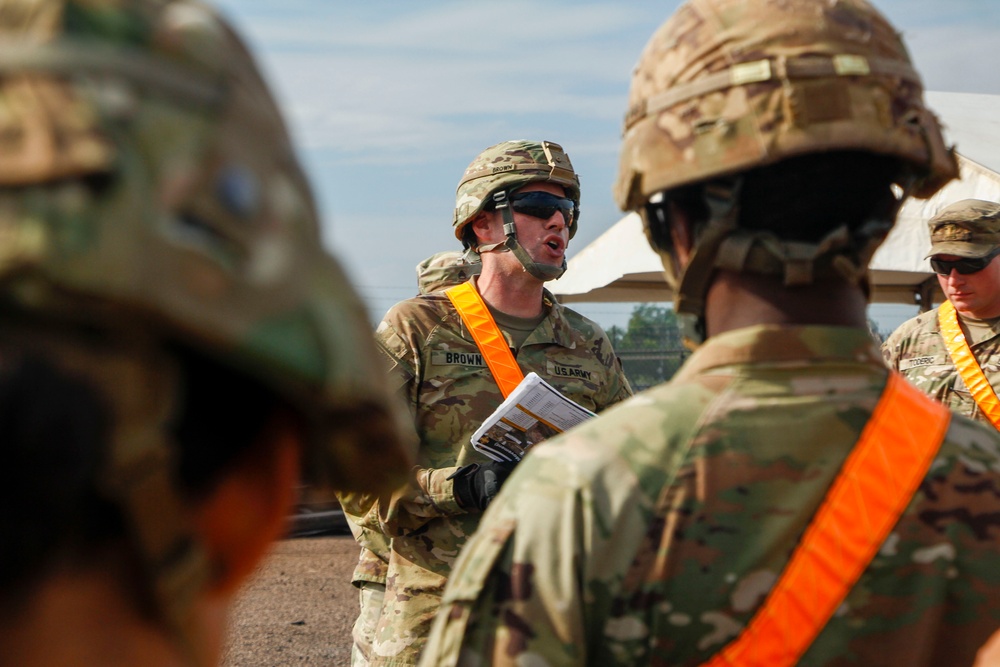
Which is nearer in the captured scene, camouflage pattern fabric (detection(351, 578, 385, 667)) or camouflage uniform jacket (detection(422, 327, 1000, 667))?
camouflage uniform jacket (detection(422, 327, 1000, 667))

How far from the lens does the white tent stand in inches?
402

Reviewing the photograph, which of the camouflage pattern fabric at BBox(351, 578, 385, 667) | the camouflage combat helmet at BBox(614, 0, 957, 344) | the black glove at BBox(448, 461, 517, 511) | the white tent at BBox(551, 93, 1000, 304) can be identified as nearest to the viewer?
the camouflage combat helmet at BBox(614, 0, 957, 344)

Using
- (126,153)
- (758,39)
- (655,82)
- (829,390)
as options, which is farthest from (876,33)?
(126,153)

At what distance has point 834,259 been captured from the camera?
6.39ft

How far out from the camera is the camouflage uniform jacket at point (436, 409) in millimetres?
4133

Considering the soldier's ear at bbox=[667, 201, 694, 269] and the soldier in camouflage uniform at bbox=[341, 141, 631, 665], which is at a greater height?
the soldier's ear at bbox=[667, 201, 694, 269]

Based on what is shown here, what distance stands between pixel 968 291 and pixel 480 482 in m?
3.72

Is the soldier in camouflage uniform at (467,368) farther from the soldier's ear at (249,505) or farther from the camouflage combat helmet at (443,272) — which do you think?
the soldier's ear at (249,505)

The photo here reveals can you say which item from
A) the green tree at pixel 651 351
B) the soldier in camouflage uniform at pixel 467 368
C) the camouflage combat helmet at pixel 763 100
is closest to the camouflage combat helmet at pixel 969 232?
the soldier in camouflage uniform at pixel 467 368

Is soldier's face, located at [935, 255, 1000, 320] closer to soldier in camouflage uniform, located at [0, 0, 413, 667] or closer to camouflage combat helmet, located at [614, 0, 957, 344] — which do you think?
camouflage combat helmet, located at [614, 0, 957, 344]

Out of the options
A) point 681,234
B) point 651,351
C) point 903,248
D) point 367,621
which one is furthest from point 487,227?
point 651,351

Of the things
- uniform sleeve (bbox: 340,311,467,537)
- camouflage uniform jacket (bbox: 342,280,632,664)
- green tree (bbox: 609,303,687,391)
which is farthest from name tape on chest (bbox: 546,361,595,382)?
green tree (bbox: 609,303,687,391)

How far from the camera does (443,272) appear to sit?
286 inches

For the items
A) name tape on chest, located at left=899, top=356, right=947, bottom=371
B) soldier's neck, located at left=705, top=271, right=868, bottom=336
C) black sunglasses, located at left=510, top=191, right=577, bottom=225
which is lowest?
name tape on chest, located at left=899, top=356, right=947, bottom=371
